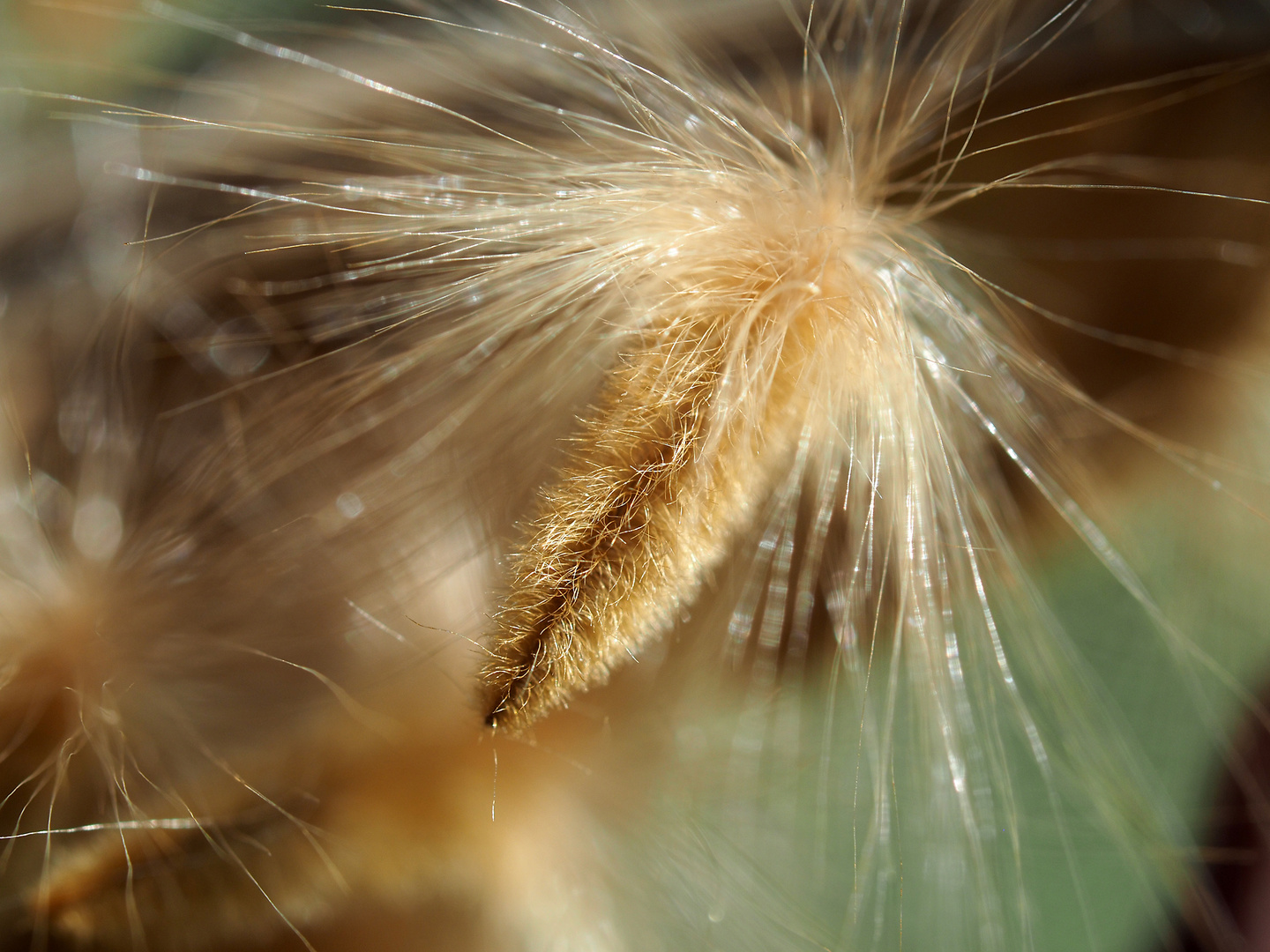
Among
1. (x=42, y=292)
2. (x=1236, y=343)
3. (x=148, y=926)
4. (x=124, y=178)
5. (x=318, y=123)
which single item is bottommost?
(x=148, y=926)

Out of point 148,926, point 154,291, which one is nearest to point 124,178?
point 154,291

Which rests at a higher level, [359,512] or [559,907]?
[359,512]

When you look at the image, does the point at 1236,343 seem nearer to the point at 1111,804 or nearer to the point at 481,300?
the point at 1111,804

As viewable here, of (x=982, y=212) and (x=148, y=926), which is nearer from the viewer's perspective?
(x=148, y=926)

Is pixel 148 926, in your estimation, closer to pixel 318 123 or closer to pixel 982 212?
pixel 318 123

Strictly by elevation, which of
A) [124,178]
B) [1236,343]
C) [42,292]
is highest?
[1236,343]

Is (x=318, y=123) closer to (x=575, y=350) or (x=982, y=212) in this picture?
(x=575, y=350)

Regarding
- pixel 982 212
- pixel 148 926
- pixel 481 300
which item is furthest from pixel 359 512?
pixel 982 212

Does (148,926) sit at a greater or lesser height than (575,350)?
lesser
